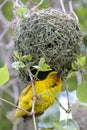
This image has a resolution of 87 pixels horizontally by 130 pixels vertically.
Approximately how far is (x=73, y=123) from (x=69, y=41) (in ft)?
1.49

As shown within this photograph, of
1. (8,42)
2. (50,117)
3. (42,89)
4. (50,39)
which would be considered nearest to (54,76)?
(42,89)

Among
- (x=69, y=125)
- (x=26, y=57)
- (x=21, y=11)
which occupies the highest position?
(x=21, y=11)

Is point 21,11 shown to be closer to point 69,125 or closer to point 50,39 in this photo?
point 50,39

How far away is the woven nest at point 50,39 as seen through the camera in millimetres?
2031

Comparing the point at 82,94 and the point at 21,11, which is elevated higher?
the point at 21,11

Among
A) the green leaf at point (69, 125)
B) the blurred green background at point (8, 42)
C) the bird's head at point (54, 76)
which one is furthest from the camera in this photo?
the blurred green background at point (8, 42)

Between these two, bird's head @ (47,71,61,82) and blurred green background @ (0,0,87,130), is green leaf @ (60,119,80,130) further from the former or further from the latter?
blurred green background @ (0,0,87,130)

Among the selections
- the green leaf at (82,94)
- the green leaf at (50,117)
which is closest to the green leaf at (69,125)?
the green leaf at (50,117)

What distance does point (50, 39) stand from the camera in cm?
203

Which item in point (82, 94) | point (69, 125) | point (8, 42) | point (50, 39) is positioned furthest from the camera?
point (8, 42)

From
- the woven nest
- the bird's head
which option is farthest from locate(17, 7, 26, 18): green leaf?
the bird's head

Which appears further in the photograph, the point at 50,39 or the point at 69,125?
the point at 50,39

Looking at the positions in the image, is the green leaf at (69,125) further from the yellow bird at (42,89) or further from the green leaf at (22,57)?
the yellow bird at (42,89)

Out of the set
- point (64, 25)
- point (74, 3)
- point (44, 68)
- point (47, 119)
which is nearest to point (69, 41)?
point (64, 25)
